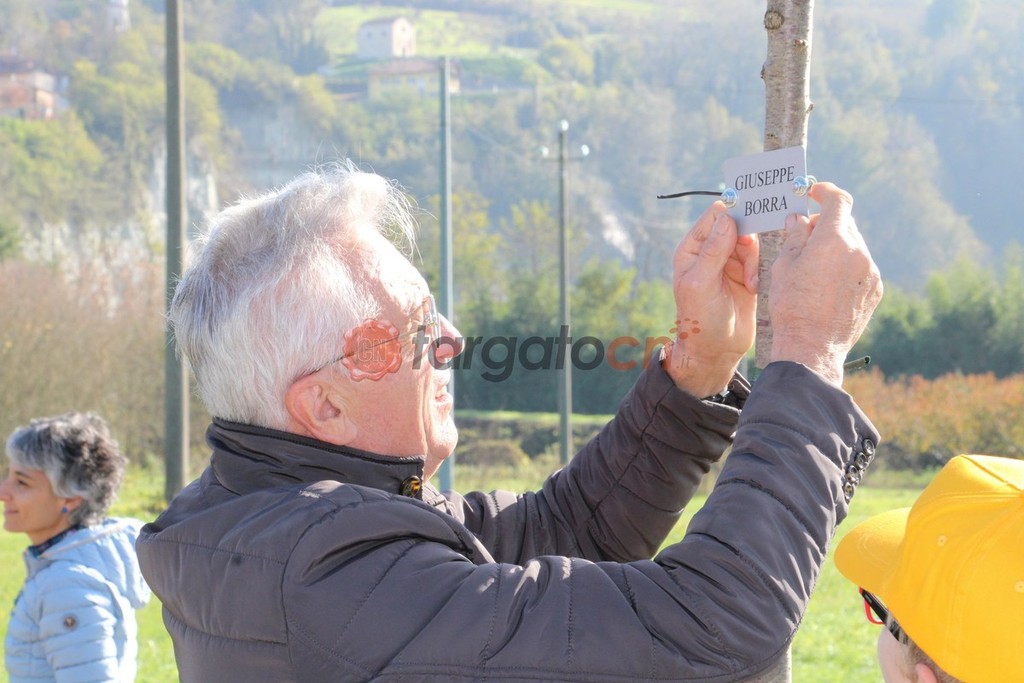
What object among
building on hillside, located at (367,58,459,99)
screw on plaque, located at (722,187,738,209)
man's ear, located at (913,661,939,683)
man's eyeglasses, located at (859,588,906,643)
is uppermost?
building on hillside, located at (367,58,459,99)

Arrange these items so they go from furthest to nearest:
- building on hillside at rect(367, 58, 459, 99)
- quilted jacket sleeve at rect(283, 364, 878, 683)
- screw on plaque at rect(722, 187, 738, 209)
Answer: building on hillside at rect(367, 58, 459, 99) → screw on plaque at rect(722, 187, 738, 209) → quilted jacket sleeve at rect(283, 364, 878, 683)

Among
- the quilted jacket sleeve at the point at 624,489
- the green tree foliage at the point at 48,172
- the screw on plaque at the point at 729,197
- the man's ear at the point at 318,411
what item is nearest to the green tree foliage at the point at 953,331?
the green tree foliage at the point at 48,172

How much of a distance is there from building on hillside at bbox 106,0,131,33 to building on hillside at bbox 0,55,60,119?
8278mm

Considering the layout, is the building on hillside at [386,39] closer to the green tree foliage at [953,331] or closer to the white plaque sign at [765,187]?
the green tree foliage at [953,331]

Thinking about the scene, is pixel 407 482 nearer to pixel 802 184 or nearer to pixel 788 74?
pixel 802 184

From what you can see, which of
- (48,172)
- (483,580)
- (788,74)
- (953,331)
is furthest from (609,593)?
(48,172)

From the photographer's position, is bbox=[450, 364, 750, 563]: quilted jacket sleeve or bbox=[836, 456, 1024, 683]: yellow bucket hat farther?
bbox=[450, 364, 750, 563]: quilted jacket sleeve

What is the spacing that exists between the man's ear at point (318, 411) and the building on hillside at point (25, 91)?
46.3 meters

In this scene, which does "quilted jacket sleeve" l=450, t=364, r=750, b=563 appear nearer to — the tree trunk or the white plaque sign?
the tree trunk

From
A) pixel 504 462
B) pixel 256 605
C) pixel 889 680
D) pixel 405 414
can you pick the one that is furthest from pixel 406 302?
pixel 504 462

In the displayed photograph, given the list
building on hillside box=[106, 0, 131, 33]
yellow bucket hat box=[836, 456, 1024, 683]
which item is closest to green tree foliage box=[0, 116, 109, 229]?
building on hillside box=[106, 0, 131, 33]

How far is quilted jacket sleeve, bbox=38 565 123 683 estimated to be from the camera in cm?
284

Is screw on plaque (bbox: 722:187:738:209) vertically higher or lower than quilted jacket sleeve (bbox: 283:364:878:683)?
higher

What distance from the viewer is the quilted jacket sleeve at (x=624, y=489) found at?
174 cm
